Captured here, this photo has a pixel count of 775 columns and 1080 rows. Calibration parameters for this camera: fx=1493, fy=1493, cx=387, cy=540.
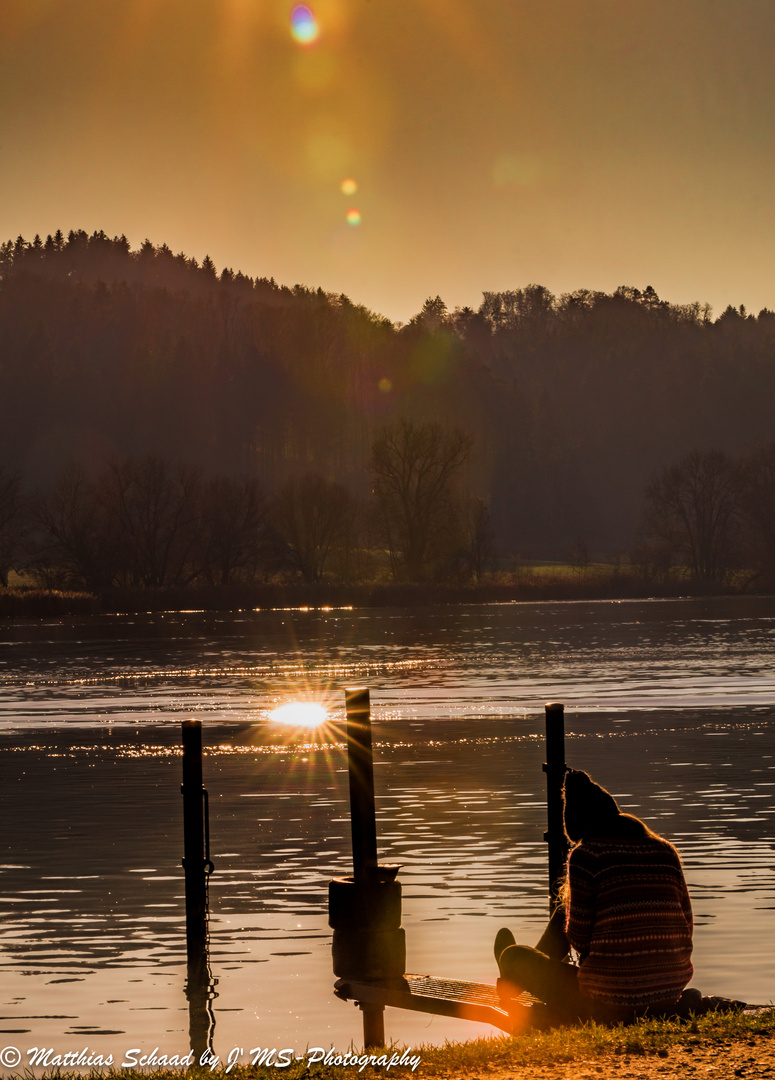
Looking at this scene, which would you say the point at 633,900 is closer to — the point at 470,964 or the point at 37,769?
the point at 470,964

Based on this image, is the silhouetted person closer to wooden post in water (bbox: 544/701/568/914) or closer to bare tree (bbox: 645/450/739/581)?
wooden post in water (bbox: 544/701/568/914)

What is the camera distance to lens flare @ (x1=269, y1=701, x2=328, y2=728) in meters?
38.0

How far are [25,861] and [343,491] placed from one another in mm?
114598

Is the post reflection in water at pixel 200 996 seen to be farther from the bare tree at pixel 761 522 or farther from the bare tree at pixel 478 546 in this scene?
the bare tree at pixel 761 522

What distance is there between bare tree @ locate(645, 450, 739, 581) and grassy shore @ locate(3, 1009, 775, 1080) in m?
126

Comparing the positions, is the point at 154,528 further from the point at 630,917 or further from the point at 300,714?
the point at 630,917

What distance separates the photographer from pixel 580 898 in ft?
29.5

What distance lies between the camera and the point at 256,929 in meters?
15.2

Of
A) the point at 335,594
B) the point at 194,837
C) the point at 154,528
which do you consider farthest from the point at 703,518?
the point at 194,837

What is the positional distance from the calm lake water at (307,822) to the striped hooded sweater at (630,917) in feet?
9.54

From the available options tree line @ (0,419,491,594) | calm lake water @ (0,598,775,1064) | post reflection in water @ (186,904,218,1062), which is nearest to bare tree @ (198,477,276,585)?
tree line @ (0,419,491,594)

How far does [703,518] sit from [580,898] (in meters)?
132

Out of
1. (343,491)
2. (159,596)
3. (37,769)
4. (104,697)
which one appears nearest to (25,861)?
(37,769)

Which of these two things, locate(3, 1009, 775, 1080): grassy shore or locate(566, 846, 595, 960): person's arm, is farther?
locate(566, 846, 595, 960): person's arm
